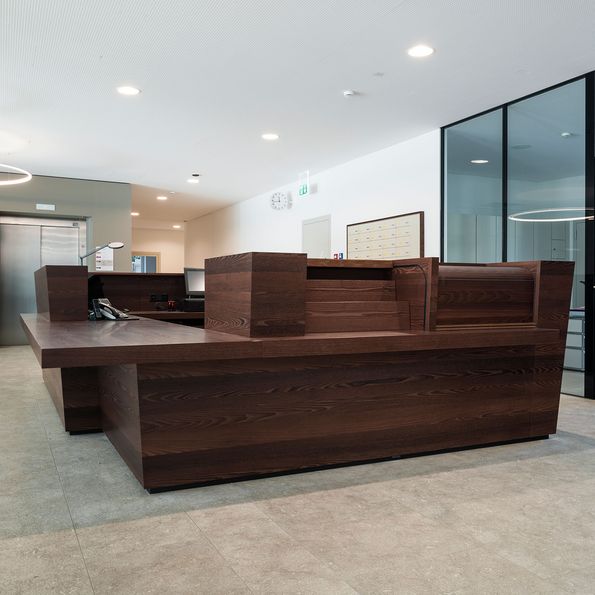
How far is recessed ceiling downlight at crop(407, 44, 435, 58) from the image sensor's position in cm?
433

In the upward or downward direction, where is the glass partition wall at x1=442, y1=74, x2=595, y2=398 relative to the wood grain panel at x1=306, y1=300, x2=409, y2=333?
upward

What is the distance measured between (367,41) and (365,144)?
284 centimetres

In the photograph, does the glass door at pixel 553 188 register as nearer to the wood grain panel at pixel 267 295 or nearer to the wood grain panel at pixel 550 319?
the wood grain panel at pixel 550 319

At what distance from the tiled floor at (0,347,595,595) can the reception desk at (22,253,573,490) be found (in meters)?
0.14

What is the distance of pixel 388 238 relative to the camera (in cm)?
707

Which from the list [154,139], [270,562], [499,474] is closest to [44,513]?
[270,562]

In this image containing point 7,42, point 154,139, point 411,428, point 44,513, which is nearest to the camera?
point 44,513

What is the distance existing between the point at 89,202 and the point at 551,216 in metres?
7.18

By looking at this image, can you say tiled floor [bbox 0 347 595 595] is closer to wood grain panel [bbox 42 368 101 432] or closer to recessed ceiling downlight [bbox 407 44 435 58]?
wood grain panel [bbox 42 368 101 432]

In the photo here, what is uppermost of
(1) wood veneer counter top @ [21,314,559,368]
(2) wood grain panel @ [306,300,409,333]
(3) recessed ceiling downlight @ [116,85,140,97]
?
(3) recessed ceiling downlight @ [116,85,140,97]

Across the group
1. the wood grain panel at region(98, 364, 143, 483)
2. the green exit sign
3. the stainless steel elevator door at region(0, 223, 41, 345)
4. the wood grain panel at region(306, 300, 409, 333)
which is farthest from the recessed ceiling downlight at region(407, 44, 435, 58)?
the stainless steel elevator door at region(0, 223, 41, 345)

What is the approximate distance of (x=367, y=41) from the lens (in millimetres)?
4254

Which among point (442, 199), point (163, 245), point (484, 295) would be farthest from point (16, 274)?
point (484, 295)

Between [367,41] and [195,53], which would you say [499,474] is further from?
[195,53]
